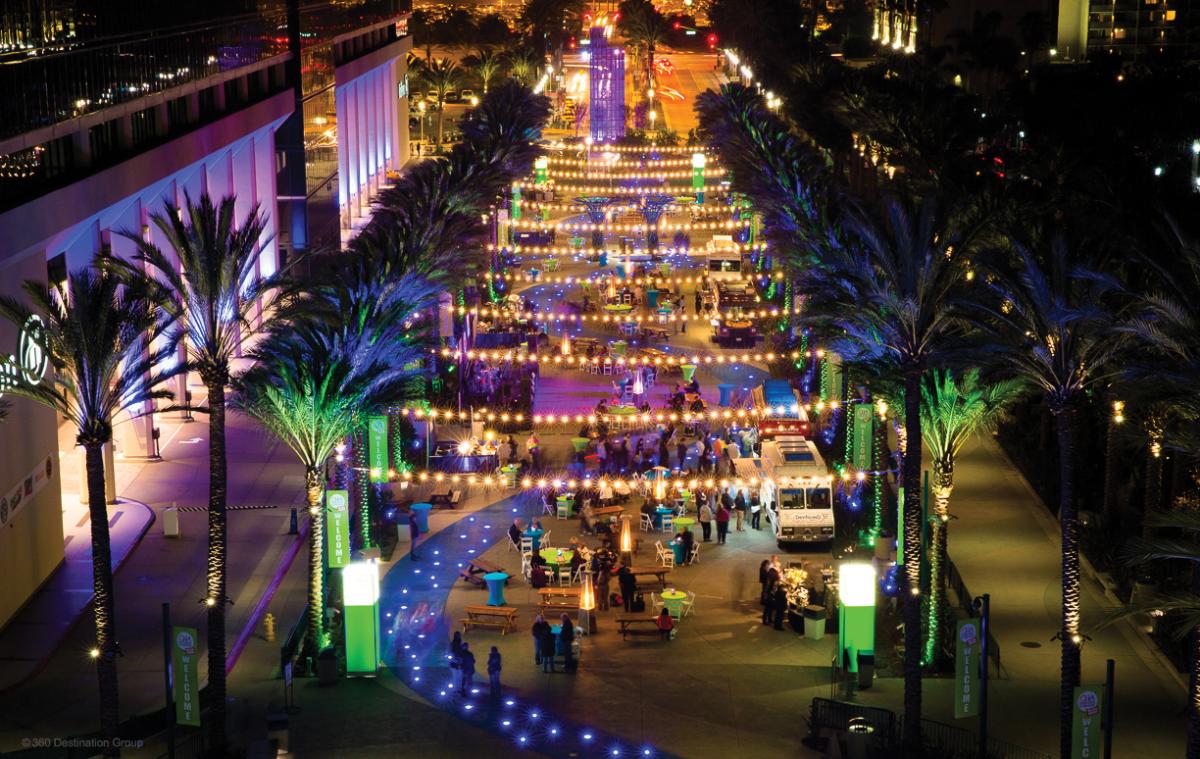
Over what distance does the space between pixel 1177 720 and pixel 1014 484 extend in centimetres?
1522

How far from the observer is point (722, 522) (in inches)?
1492

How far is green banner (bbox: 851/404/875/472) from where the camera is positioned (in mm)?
37062

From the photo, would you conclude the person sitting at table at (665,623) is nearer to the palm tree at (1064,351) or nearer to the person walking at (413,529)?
the person walking at (413,529)

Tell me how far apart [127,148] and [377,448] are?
33.3ft

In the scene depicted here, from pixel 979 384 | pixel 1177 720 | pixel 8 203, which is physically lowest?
pixel 1177 720

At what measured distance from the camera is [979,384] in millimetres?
29562

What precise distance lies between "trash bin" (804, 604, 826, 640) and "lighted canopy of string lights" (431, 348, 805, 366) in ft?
52.7

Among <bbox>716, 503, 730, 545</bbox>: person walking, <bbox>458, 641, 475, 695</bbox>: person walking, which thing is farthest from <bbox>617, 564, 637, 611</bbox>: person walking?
<bbox>458, 641, 475, 695</bbox>: person walking

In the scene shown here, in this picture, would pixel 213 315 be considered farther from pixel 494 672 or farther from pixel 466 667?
pixel 494 672

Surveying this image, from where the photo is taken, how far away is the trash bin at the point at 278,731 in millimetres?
25625

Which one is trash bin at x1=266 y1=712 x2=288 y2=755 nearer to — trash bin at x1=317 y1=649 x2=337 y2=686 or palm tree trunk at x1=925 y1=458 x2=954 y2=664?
trash bin at x1=317 y1=649 x2=337 y2=686

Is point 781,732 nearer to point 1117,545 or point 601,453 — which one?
point 1117,545

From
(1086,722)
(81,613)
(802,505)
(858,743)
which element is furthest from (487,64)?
(1086,722)

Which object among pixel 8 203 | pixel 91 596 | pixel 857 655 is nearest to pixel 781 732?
pixel 857 655
